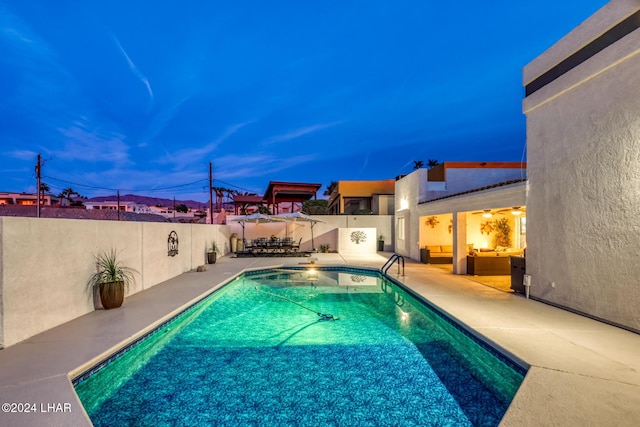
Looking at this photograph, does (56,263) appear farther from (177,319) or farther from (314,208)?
(314,208)

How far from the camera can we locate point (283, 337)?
5.33 metres

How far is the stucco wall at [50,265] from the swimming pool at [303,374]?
1.47 m

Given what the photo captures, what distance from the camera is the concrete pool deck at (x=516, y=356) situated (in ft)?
8.41

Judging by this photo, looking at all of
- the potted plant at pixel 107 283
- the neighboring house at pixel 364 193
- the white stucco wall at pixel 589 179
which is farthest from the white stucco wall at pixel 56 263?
the neighboring house at pixel 364 193

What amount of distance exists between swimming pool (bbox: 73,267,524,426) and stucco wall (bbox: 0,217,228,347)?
147 cm

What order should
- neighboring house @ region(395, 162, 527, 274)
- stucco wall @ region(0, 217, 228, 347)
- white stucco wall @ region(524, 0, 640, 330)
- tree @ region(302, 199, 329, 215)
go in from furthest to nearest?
1. tree @ region(302, 199, 329, 215)
2. neighboring house @ region(395, 162, 527, 274)
3. white stucco wall @ region(524, 0, 640, 330)
4. stucco wall @ region(0, 217, 228, 347)

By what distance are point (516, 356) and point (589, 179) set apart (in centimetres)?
344

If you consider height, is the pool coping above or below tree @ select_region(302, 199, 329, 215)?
below

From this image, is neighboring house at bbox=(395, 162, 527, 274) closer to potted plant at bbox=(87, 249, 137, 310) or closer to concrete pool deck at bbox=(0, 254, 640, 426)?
concrete pool deck at bbox=(0, 254, 640, 426)

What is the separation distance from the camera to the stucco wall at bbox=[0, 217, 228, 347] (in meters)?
3.90

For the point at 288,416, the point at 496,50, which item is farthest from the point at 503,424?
the point at 496,50

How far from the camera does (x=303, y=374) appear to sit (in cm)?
Result: 401

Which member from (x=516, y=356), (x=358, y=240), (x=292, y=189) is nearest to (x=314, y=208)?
(x=292, y=189)

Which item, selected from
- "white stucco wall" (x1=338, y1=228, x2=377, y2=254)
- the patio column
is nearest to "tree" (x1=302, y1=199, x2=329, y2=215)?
"white stucco wall" (x1=338, y1=228, x2=377, y2=254)
